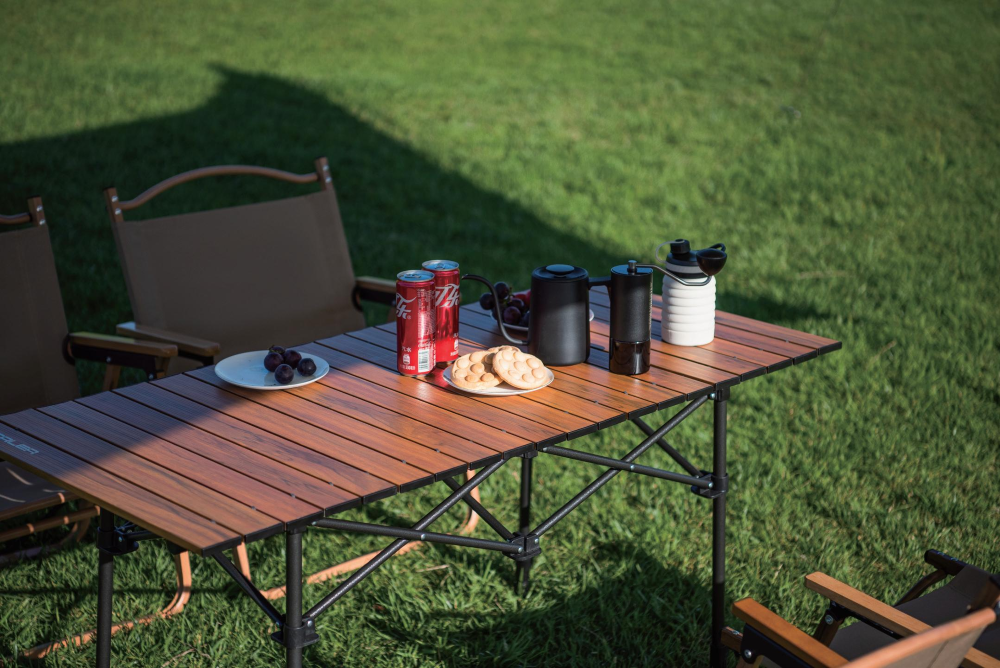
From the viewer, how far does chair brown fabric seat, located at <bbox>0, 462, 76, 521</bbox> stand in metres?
2.39

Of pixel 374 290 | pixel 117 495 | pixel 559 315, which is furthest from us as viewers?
pixel 374 290

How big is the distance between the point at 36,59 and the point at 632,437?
7.45 m

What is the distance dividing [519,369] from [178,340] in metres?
1.15

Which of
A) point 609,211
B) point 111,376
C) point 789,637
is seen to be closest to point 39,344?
point 111,376

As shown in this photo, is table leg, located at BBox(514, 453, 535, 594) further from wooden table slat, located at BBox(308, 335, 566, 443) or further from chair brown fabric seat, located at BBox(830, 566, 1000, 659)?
chair brown fabric seat, located at BBox(830, 566, 1000, 659)

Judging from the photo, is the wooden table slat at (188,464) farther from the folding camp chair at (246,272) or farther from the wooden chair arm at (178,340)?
the folding camp chair at (246,272)

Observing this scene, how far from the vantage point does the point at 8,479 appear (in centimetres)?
258

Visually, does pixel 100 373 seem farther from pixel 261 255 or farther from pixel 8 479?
pixel 8 479

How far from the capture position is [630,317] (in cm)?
224

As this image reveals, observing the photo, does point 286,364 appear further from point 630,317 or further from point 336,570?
point 336,570

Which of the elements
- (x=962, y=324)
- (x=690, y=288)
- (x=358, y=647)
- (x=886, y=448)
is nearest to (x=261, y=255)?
(x=358, y=647)

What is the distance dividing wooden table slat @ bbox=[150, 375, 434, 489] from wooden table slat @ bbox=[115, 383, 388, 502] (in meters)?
0.01

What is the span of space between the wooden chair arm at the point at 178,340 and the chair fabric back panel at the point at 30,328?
0.22 m

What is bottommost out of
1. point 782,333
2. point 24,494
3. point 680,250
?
point 24,494
